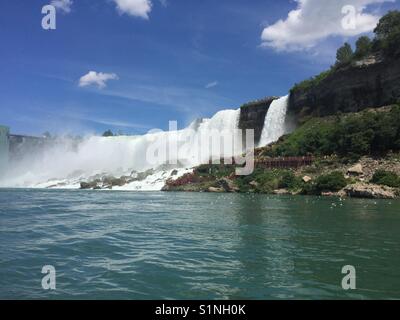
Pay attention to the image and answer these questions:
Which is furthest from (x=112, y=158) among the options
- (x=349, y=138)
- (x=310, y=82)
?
(x=349, y=138)

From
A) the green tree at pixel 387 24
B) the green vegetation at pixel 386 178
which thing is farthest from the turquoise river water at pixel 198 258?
the green tree at pixel 387 24

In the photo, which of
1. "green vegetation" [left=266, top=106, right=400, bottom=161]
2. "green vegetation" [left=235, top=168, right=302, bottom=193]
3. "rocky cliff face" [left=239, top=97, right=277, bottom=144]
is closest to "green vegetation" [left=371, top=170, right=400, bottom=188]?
"green vegetation" [left=266, top=106, right=400, bottom=161]

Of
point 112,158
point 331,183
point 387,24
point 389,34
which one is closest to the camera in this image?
point 331,183

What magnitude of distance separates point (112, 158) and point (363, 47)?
53.5 m

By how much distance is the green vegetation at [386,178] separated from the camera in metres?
38.4

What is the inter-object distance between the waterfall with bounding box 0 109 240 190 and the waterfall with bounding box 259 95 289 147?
7.02m

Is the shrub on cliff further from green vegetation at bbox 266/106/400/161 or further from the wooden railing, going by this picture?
the wooden railing

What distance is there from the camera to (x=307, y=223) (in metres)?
18.3

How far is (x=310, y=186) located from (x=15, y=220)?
106ft

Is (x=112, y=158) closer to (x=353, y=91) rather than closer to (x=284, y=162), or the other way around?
(x=284, y=162)

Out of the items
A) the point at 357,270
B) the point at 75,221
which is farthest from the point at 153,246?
the point at 75,221

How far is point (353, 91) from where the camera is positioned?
61188 millimetres

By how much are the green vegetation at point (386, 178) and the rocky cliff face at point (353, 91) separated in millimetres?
17004

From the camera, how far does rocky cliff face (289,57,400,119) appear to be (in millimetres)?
56031
